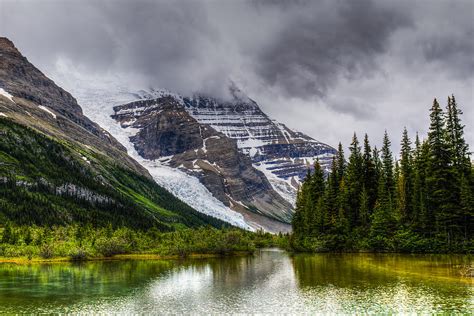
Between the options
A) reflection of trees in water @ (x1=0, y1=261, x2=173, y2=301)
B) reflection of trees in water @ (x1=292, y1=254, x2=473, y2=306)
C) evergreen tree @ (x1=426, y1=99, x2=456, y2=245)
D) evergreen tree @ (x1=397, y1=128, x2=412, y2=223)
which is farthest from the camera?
evergreen tree @ (x1=397, y1=128, x2=412, y2=223)

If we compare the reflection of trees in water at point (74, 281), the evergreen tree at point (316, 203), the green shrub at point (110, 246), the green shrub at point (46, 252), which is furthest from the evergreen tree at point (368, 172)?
the green shrub at point (46, 252)

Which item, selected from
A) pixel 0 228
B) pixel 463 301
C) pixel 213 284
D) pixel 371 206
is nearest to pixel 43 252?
pixel 0 228

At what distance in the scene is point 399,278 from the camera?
54.4m

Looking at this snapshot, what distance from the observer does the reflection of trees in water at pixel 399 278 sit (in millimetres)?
44062

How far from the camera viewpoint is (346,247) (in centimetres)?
10344

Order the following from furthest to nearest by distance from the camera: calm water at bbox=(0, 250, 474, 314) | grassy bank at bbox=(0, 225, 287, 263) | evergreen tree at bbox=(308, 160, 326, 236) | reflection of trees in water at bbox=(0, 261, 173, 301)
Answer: evergreen tree at bbox=(308, 160, 326, 236) → grassy bank at bbox=(0, 225, 287, 263) → reflection of trees in water at bbox=(0, 261, 173, 301) → calm water at bbox=(0, 250, 474, 314)

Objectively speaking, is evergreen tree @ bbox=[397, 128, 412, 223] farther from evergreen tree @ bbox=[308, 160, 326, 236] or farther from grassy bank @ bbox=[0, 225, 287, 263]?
grassy bank @ bbox=[0, 225, 287, 263]

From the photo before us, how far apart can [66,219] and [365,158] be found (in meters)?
125

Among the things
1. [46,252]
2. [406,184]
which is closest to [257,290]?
[406,184]

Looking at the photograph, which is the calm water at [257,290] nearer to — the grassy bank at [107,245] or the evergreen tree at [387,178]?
the evergreen tree at [387,178]

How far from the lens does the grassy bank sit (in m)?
106

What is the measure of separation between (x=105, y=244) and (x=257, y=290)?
222 feet

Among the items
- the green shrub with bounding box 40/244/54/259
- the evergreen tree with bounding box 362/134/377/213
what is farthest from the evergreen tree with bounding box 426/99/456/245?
the green shrub with bounding box 40/244/54/259

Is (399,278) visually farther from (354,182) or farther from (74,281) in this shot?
(354,182)
